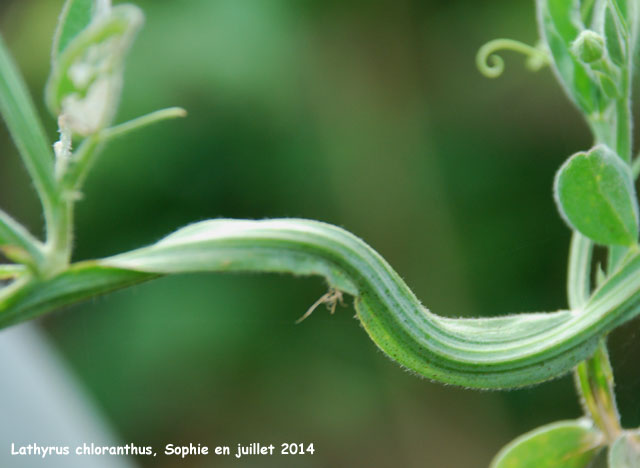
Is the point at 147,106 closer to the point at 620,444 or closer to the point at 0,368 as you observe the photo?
the point at 0,368

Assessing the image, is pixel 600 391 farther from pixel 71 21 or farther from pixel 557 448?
pixel 71 21

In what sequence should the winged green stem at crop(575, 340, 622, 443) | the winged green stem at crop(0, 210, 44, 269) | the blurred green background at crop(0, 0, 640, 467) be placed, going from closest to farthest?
the winged green stem at crop(0, 210, 44, 269) < the winged green stem at crop(575, 340, 622, 443) < the blurred green background at crop(0, 0, 640, 467)

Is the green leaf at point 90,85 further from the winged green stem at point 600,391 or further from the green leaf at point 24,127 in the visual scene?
the winged green stem at point 600,391

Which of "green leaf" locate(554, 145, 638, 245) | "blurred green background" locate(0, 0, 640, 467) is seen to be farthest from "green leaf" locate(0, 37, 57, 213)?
"blurred green background" locate(0, 0, 640, 467)


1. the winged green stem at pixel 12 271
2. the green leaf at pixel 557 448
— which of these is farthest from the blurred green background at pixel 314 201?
the winged green stem at pixel 12 271

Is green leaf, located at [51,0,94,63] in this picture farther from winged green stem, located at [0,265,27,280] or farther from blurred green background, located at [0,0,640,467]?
blurred green background, located at [0,0,640,467]

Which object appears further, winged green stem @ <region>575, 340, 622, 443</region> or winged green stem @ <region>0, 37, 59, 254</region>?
winged green stem @ <region>575, 340, 622, 443</region>

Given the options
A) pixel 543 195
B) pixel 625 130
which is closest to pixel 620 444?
pixel 625 130
